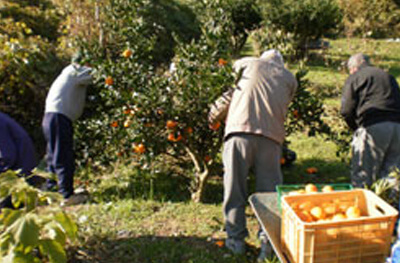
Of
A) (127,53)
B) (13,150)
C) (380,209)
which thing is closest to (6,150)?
(13,150)

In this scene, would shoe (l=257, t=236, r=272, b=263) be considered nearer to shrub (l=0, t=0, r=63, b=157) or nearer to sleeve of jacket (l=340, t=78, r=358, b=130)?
sleeve of jacket (l=340, t=78, r=358, b=130)

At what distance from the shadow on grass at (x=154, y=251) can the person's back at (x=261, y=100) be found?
1186 millimetres

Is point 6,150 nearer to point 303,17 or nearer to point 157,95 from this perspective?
point 157,95

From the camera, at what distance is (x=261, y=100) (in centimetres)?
336

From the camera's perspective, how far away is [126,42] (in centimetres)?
427

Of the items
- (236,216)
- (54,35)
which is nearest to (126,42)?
(236,216)

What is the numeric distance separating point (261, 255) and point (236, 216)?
16.3 inches

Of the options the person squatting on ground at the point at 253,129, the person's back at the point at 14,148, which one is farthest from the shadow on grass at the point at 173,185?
the person's back at the point at 14,148

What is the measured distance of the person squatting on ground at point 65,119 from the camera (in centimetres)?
454

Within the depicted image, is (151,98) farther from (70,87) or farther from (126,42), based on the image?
(70,87)

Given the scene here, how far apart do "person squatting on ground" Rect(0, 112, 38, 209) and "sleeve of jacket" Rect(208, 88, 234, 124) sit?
68.7 inches

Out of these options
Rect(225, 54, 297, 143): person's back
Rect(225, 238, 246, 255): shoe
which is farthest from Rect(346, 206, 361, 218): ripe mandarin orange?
Rect(225, 238, 246, 255): shoe

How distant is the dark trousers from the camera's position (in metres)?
4.55

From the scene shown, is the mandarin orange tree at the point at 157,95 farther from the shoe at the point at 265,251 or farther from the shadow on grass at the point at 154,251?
the shoe at the point at 265,251
